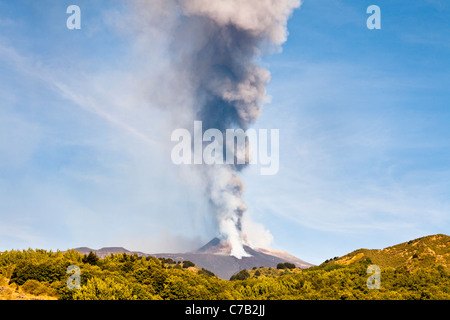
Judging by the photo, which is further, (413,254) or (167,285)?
(413,254)

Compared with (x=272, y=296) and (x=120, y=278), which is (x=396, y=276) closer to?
(x=272, y=296)

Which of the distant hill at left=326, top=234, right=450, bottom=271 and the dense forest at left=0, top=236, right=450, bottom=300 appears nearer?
the dense forest at left=0, top=236, right=450, bottom=300

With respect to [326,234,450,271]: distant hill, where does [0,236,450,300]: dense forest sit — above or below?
below

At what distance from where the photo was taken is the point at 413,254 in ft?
388

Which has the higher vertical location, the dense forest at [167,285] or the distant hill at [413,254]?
the distant hill at [413,254]

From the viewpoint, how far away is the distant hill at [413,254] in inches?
4229

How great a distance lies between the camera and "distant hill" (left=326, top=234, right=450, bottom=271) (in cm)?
10741

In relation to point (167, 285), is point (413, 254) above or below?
above

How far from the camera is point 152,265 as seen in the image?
75062 mm
